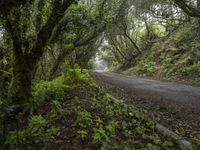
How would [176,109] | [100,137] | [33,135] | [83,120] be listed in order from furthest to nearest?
1. [176,109]
2. [83,120]
3. [33,135]
4. [100,137]

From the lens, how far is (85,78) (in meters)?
10.1

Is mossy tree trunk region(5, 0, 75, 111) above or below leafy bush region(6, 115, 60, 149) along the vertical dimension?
above

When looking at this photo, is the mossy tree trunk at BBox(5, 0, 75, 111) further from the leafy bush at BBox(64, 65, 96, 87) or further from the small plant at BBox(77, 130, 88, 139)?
the leafy bush at BBox(64, 65, 96, 87)

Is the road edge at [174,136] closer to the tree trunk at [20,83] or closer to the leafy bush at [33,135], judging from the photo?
the leafy bush at [33,135]

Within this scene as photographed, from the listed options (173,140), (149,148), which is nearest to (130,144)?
(149,148)

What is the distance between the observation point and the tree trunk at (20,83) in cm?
716

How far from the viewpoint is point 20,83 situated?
7277mm

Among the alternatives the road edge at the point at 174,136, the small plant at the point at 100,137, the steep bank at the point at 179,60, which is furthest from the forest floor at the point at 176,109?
the steep bank at the point at 179,60

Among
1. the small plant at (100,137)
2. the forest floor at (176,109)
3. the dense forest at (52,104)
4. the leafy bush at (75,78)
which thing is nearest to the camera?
the small plant at (100,137)

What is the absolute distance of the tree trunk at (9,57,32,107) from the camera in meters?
7.16

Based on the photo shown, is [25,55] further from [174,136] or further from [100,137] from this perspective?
[174,136]

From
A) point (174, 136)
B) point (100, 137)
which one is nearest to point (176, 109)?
point (174, 136)

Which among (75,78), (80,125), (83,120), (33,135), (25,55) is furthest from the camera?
(75,78)

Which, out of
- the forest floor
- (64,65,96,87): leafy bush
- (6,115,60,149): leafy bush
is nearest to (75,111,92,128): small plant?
(6,115,60,149): leafy bush
